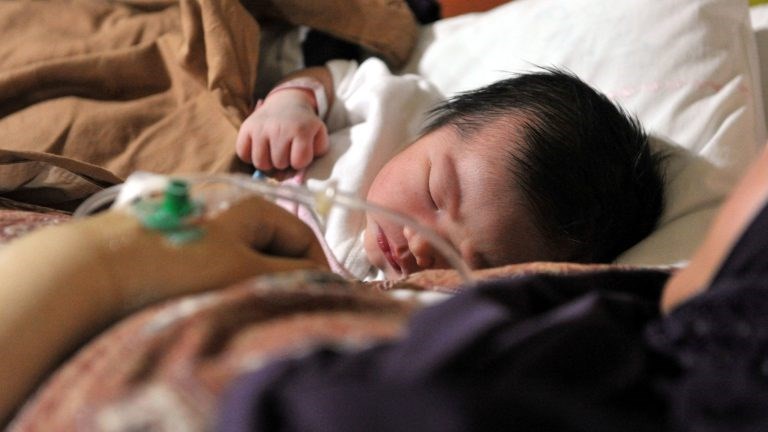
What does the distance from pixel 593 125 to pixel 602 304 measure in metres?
0.48

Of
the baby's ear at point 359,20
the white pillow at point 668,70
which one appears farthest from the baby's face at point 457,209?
the baby's ear at point 359,20

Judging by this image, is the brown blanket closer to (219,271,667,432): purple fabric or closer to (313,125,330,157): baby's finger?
(313,125,330,157): baby's finger

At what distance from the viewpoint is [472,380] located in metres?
0.38

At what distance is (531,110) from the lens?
3.09 ft

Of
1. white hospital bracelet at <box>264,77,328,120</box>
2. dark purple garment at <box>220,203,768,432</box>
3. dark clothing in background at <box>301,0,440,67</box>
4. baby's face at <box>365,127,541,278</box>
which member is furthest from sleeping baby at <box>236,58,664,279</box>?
dark purple garment at <box>220,203,768,432</box>

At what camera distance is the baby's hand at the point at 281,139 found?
1.07 m

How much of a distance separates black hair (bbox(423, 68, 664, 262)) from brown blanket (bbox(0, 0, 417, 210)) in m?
0.39

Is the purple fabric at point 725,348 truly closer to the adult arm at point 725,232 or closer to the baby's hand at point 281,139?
the adult arm at point 725,232

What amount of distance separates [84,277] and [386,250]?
53 centimetres

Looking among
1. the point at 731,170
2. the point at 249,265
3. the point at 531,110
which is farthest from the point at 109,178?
the point at 731,170

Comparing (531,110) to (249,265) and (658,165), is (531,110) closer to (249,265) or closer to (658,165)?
(658,165)

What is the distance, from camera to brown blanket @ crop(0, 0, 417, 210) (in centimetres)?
109

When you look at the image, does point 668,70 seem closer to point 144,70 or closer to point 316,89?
point 316,89

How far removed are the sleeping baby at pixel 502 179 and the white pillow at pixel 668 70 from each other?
0.05m
